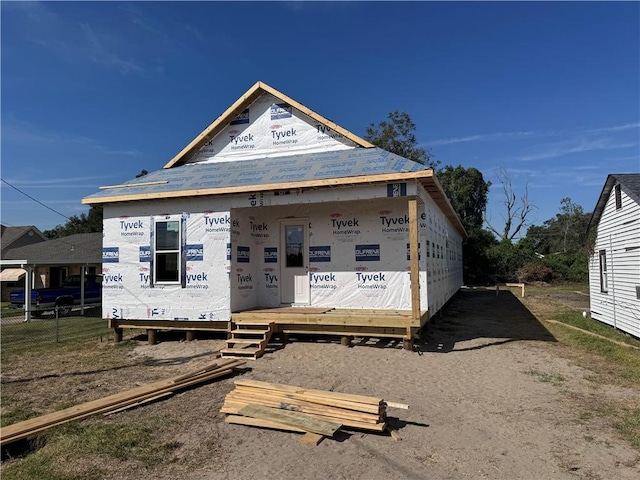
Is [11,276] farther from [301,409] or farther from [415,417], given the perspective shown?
[415,417]

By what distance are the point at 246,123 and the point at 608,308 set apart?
1222cm

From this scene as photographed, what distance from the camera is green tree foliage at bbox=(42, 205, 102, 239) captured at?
49.9 metres

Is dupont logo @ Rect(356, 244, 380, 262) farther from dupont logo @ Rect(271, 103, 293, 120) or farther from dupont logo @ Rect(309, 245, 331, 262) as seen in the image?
dupont logo @ Rect(271, 103, 293, 120)

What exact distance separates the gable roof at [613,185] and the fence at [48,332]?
47.4 ft

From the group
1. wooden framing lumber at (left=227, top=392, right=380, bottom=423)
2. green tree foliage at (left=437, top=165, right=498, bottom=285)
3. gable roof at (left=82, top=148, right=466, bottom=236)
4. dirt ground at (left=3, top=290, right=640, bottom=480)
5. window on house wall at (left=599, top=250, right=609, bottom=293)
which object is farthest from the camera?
green tree foliage at (left=437, top=165, right=498, bottom=285)

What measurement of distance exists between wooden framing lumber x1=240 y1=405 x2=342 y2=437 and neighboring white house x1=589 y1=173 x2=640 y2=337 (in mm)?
9907

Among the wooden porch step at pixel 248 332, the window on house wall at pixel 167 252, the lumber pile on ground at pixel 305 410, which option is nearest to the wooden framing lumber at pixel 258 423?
the lumber pile on ground at pixel 305 410

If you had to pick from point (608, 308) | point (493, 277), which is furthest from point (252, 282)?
point (493, 277)

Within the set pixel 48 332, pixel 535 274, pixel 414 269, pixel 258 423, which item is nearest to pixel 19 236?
pixel 48 332

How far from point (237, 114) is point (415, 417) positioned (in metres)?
9.63

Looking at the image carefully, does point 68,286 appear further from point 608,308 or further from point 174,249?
point 608,308

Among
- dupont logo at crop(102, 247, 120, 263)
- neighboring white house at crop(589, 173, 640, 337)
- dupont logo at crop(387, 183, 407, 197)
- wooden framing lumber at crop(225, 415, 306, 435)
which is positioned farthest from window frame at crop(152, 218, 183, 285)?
neighboring white house at crop(589, 173, 640, 337)

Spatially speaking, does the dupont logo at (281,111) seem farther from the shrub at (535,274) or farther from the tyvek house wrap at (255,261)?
the shrub at (535,274)

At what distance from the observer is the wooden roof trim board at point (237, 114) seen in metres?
11.4
